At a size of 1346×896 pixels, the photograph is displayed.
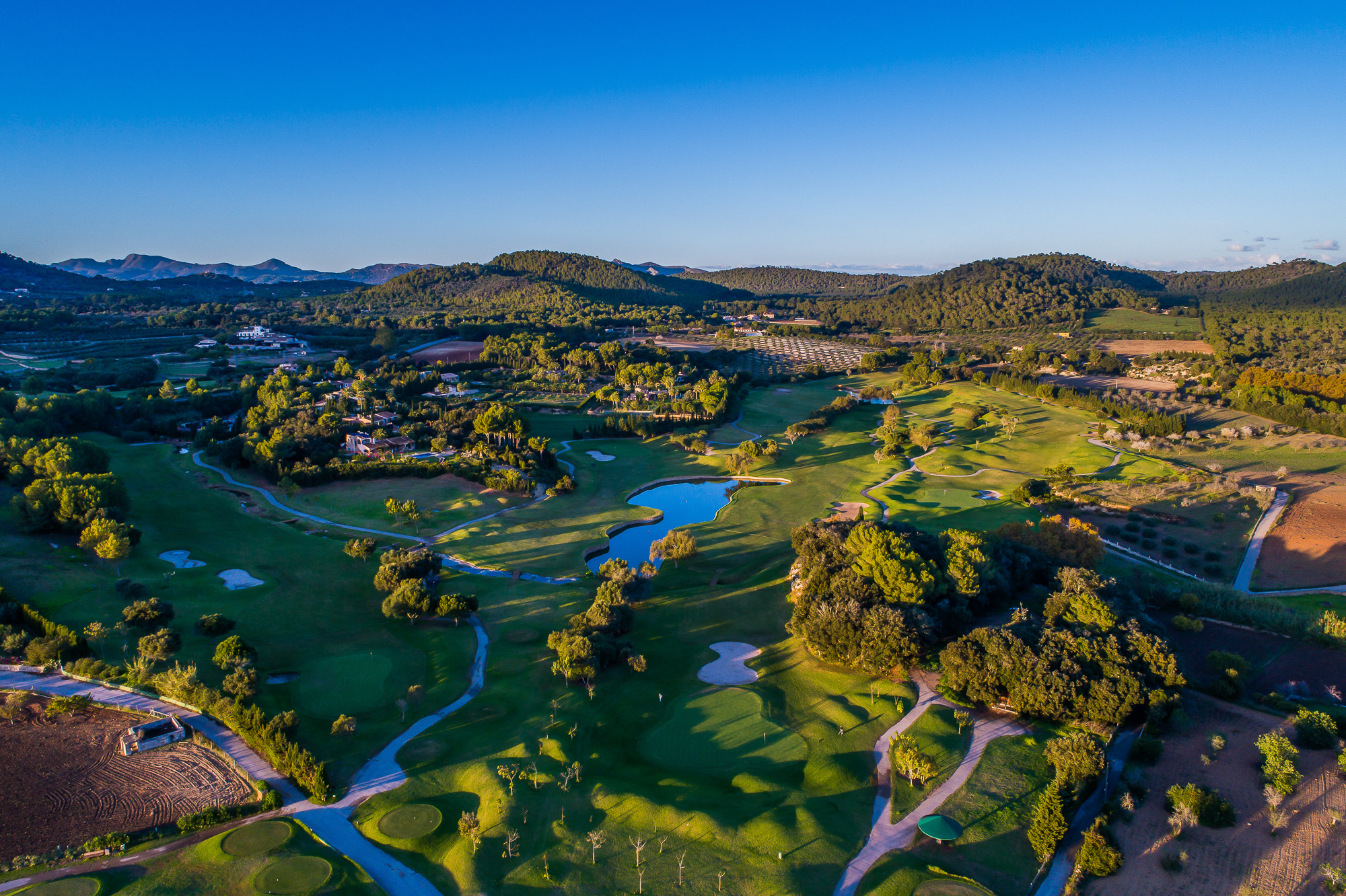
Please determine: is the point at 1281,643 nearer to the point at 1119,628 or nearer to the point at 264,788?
the point at 1119,628

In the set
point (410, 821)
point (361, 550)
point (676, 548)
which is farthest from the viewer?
point (676, 548)

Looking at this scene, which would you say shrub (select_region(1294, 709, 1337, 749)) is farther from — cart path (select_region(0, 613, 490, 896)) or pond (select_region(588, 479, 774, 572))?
pond (select_region(588, 479, 774, 572))

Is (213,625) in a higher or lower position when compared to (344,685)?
higher

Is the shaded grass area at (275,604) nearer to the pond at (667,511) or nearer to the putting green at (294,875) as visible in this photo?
the putting green at (294,875)

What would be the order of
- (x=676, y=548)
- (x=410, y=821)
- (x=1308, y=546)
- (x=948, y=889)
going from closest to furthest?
(x=948, y=889), (x=410, y=821), (x=1308, y=546), (x=676, y=548)

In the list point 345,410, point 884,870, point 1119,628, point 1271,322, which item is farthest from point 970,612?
point 1271,322

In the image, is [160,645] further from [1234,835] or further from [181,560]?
[1234,835]

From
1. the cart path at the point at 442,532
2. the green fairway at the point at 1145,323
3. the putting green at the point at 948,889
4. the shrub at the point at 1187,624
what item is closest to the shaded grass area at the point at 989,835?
the putting green at the point at 948,889

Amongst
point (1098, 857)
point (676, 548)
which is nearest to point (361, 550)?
point (676, 548)
